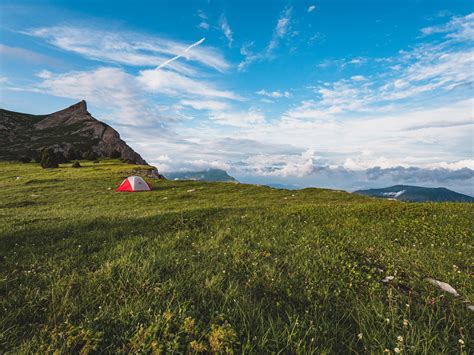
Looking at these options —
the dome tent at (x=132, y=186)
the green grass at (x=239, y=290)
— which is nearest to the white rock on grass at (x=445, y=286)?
the green grass at (x=239, y=290)

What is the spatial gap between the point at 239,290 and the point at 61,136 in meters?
183

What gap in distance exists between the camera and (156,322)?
10.2 feet

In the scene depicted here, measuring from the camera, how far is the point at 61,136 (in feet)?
490

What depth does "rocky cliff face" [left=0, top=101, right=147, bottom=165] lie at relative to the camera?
12312 cm

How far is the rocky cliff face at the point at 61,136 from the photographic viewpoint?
12312 cm

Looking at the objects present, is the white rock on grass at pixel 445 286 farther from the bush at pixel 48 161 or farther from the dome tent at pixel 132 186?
the bush at pixel 48 161

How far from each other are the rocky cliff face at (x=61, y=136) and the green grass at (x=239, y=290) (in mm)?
100057

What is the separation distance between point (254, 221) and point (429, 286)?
235 inches

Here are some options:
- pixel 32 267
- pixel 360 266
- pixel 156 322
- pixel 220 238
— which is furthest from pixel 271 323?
pixel 32 267

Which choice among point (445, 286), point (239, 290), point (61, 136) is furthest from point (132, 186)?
point (61, 136)

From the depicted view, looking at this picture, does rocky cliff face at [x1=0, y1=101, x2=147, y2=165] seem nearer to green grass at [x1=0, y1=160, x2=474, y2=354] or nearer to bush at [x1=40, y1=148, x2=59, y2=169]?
bush at [x1=40, y1=148, x2=59, y2=169]

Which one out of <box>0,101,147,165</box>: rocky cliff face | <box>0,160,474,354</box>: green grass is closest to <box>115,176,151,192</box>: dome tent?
<box>0,160,474,354</box>: green grass

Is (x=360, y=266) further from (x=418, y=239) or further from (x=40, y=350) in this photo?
(x=40, y=350)

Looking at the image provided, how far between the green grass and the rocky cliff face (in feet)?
328
